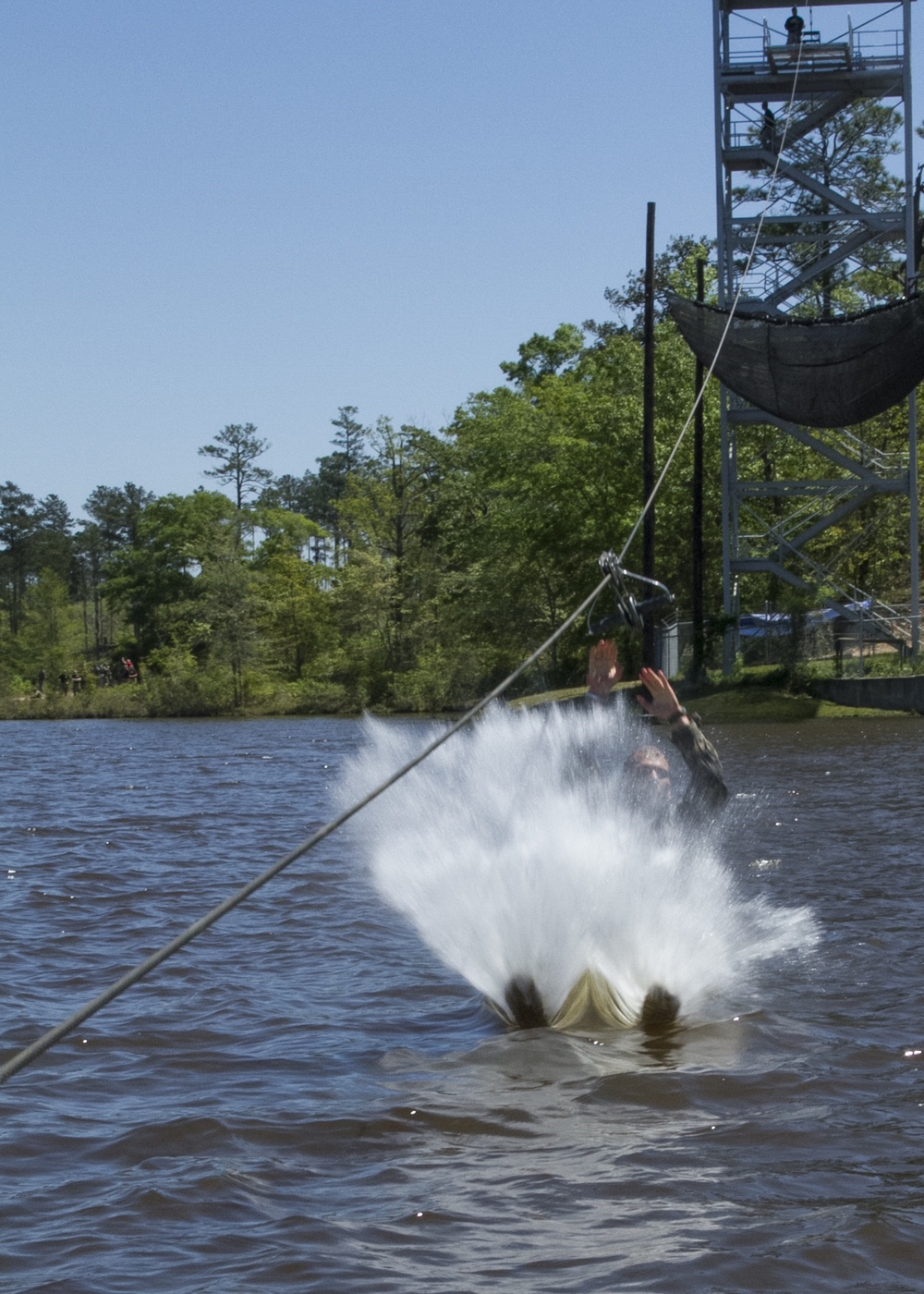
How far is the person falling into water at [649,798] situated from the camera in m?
7.87

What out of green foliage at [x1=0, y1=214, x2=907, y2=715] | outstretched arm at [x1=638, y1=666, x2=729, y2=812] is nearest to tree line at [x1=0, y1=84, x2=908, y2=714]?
green foliage at [x1=0, y1=214, x2=907, y2=715]

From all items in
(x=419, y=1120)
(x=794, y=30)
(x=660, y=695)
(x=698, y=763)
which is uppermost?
(x=794, y=30)

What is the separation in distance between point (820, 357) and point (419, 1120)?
2627 cm

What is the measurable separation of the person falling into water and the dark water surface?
9.0 inches

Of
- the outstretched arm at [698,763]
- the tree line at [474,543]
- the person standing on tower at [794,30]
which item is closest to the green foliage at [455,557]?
the tree line at [474,543]

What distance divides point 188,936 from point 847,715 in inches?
1236

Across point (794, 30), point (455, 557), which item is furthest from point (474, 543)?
point (794, 30)

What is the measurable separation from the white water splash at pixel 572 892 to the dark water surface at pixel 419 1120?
33cm

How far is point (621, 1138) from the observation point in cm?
600

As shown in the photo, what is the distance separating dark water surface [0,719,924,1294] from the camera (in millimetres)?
4875

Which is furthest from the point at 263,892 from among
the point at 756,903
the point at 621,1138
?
the point at 621,1138

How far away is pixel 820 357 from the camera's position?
30.3 meters

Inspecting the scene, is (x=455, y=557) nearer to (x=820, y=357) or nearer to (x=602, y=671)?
(x=820, y=357)

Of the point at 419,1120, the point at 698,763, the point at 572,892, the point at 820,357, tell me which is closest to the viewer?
the point at 419,1120
